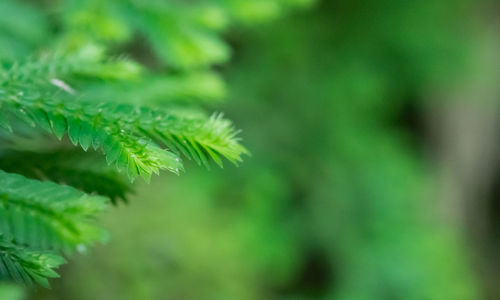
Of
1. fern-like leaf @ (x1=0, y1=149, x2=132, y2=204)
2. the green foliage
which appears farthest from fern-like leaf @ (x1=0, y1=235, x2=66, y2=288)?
fern-like leaf @ (x1=0, y1=149, x2=132, y2=204)

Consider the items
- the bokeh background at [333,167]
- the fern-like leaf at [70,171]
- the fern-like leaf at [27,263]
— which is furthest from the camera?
the bokeh background at [333,167]

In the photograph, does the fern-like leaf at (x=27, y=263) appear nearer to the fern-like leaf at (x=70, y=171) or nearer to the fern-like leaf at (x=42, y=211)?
the fern-like leaf at (x=42, y=211)

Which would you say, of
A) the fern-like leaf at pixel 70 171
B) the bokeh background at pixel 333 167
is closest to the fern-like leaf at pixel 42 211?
the fern-like leaf at pixel 70 171

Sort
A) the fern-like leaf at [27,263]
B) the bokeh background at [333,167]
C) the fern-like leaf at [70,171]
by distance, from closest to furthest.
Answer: the fern-like leaf at [27,263]
the fern-like leaf at [70,171]
the bokeh background at [333,167]

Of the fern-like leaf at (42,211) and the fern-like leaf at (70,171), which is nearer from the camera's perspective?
the fern-like leaf at (42,211)

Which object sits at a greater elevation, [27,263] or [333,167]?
[333,167]

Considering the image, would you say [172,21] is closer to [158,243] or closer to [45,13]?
[45,13]

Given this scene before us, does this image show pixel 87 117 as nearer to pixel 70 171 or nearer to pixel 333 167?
pixel 70 171

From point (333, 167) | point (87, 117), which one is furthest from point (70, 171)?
point (333, 167)
